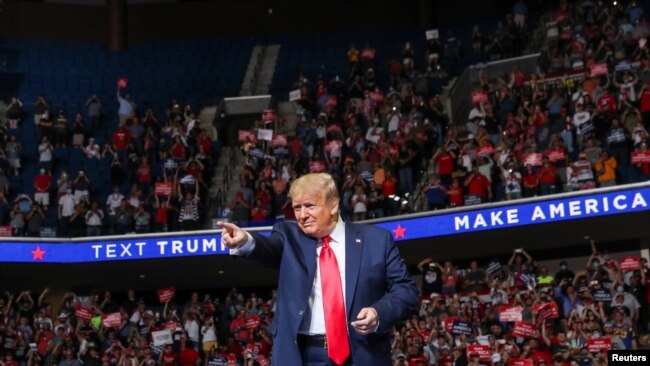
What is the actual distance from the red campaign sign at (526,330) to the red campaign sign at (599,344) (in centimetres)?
104

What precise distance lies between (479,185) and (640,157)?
3.01 metres

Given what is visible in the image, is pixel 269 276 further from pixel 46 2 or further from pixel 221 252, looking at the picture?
pixel 46 2

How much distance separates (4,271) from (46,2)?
42.7 ft

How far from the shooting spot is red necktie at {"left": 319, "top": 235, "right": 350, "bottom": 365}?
4.51 m

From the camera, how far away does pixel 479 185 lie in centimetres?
1909

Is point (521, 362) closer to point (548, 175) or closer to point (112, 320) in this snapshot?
point (548, 175)

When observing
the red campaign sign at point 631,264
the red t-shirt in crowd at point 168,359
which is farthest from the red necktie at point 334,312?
the red t-shirt in crowd at point 168,359

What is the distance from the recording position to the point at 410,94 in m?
23.2

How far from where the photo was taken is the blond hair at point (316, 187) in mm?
4582

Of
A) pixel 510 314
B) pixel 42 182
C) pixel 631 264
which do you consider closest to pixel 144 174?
pixel 42 182

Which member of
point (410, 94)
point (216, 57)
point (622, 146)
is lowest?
point (622, 146)

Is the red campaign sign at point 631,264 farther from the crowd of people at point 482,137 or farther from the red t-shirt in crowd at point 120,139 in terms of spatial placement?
the red t-shirt in crowd at point 120,139

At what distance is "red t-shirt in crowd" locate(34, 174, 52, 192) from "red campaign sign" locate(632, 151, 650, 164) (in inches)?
486

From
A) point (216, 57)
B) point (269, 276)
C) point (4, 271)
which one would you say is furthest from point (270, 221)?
point (216, 57)
